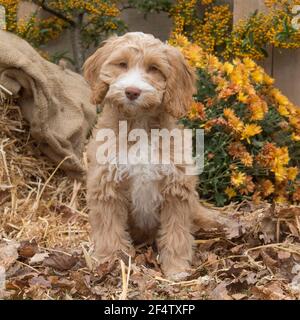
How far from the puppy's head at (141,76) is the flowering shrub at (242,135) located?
3.74 feet

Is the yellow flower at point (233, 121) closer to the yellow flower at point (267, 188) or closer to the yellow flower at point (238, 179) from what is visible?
the yellow flower at point (238, 179)

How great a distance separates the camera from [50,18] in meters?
6.43

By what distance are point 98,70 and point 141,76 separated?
0.34m

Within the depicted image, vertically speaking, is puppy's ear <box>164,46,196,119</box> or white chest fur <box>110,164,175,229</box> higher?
puppy's ear <box>164,46,196,119</box>

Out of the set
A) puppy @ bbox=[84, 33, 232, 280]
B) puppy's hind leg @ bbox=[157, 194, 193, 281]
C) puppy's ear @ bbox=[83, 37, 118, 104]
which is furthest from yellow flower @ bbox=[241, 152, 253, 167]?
puppy's ear @ bbox=[83, 37, 118, 104]

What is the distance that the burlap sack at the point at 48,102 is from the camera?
4492 millimetres

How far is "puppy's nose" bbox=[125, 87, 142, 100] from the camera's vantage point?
324cm

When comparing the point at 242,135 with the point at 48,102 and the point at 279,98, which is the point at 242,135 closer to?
the point at 279,98

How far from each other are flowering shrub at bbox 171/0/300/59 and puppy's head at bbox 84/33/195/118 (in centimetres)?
205

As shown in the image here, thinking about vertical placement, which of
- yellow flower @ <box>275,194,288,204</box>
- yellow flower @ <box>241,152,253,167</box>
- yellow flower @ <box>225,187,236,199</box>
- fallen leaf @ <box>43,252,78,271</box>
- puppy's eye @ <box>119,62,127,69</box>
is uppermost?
puppy's eye @ <box>119,62,127,69</box>

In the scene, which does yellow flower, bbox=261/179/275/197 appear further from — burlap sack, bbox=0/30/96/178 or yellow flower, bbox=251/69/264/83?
burlap sack, bbox=0/30/96/178

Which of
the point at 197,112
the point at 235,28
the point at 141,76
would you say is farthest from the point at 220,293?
the point at 235,28

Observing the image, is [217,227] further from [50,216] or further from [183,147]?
[50,216]

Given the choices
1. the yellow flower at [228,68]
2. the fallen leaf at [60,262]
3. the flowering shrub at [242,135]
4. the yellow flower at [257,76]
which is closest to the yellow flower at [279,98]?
the flowering shrub at [242,135]
